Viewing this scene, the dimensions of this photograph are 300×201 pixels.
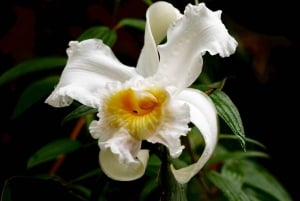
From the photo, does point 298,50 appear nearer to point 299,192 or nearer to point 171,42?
point 299,192

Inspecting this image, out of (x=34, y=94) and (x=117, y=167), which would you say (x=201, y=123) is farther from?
(x=34, y=94)

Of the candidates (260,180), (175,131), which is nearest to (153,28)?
(175,131)

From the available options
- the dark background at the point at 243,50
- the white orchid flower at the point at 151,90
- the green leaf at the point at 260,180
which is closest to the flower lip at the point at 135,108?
the white orchid flower at the point at 151,90

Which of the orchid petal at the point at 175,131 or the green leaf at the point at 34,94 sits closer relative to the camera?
the orchid petal at the point at 175,131

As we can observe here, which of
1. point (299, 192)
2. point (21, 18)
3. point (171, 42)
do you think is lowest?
point (299, 192)

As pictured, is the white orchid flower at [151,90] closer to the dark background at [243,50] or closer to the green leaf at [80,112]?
the green leaf at [80,112]

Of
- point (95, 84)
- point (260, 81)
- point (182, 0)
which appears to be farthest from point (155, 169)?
point (260, 81)
